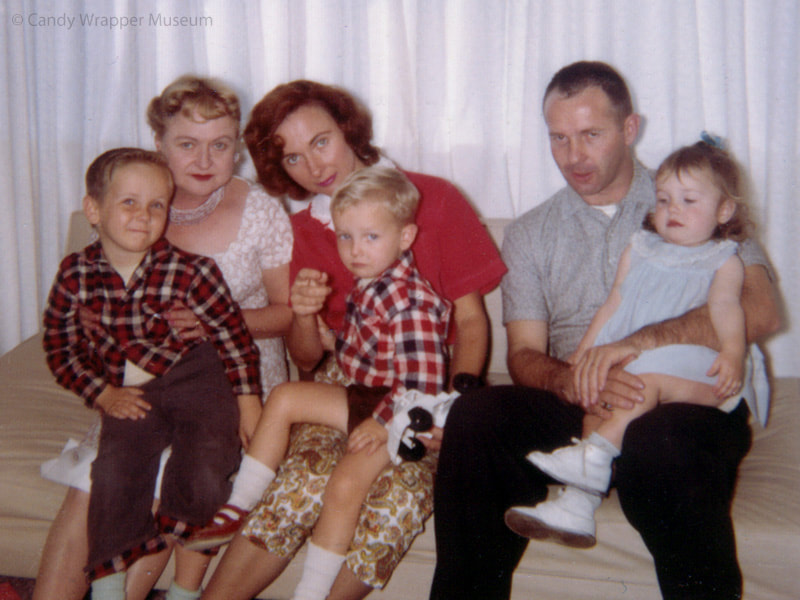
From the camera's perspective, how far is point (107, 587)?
148 centimetres

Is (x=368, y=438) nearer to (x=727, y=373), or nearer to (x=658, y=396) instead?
(x=658, y=396)

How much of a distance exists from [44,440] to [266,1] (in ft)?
5.49

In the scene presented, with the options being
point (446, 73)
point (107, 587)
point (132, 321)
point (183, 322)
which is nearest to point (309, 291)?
point (183, 322)

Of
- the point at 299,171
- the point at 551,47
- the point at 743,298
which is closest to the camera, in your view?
the point at 743,298

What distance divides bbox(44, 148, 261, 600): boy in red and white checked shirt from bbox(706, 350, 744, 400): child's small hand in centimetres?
106

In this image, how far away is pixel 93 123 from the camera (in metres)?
2.64

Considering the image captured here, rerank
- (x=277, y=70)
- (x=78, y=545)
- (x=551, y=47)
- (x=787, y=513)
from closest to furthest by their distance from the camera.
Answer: (x=787, y=513) → (x=78, y=545) → (x=551, y=47) → (x=277, y=70)

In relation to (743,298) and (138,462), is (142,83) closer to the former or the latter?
(138,462)

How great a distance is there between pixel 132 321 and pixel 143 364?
11cm

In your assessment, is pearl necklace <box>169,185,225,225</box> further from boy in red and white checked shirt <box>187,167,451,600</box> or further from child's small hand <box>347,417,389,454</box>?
child's small hand <box>347,417,389,454</box>

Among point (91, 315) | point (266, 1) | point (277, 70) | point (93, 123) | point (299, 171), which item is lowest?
point (91, 315)

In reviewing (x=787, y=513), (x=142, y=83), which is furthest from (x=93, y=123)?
(x=787, y=513)

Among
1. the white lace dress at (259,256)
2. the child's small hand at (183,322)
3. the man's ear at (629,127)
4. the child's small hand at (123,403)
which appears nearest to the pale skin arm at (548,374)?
the man's ear at (629,127)

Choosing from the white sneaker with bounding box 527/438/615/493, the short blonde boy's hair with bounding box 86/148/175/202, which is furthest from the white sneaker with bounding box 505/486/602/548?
the short blonde boy's hair with bounding box 86/148/175/202
